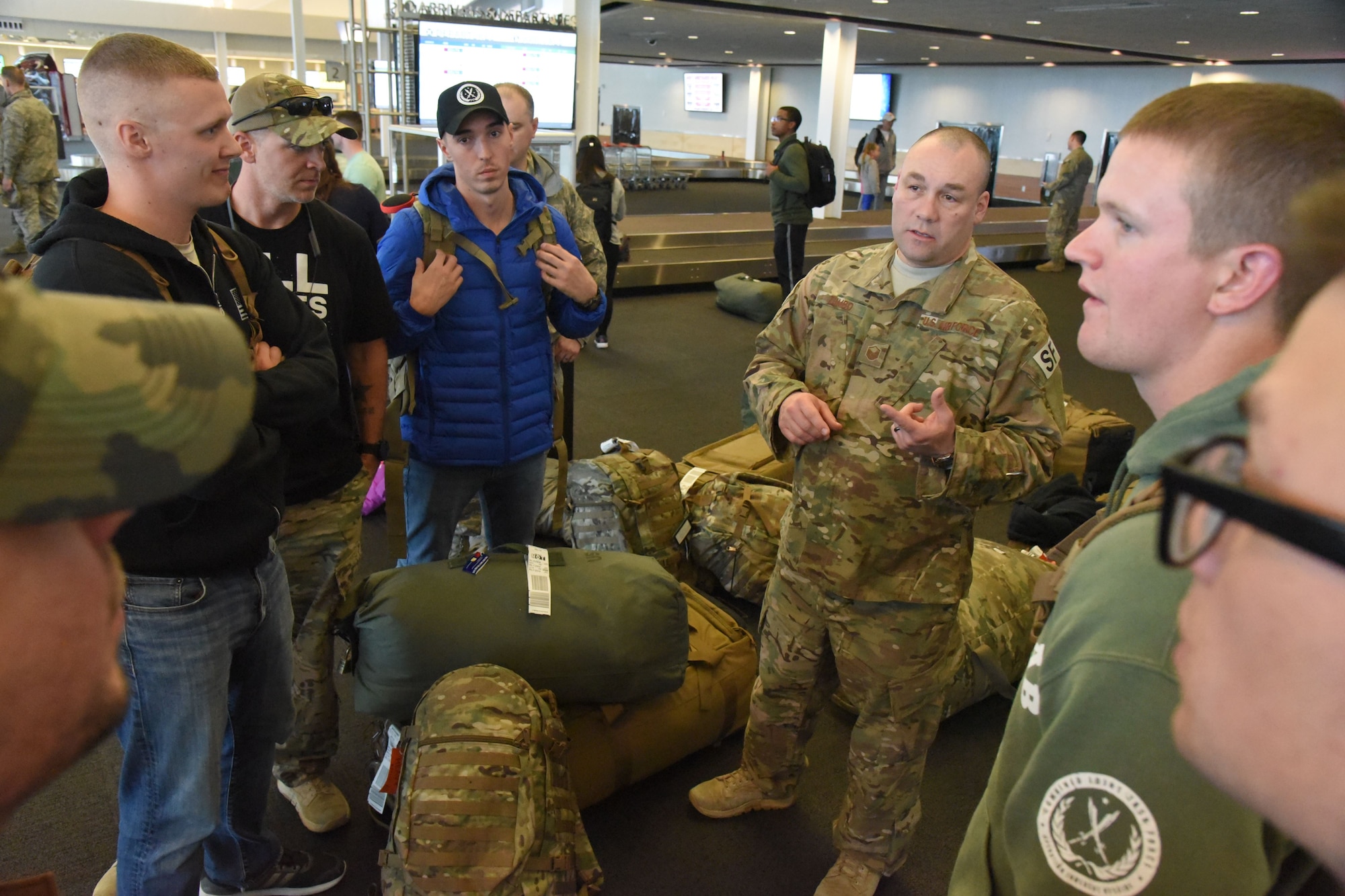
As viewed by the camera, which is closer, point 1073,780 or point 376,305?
point 1073,780

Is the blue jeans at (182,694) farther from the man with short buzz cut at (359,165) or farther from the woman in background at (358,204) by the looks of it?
the man with short buzz cut at (359,165)

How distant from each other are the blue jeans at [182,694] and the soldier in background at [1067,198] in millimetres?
11427

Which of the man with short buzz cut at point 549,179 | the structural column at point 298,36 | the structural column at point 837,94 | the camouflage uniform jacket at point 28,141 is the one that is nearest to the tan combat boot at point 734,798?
the man with short buzz cut at point 549,179

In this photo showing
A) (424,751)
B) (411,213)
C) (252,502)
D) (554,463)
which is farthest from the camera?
(554,463)

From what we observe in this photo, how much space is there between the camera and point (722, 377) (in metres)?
6.39

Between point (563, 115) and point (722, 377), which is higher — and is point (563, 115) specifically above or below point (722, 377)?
above

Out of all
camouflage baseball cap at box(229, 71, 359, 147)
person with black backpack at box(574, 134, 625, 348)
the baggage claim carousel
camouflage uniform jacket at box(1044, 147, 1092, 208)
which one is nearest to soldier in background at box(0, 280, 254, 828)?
camouflage baseball cap at box(229, 71, 359, 147)

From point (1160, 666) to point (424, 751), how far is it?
1.45 meters

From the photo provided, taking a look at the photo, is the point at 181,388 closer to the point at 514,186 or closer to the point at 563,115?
the point at 514,186

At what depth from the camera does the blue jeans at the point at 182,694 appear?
4.82ft

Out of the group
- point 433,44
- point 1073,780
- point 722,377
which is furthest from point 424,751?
point 433,44

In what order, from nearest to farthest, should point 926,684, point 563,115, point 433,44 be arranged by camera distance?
point 926,684 → point 433,44 → point 563,115

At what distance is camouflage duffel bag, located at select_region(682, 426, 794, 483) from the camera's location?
376 cm

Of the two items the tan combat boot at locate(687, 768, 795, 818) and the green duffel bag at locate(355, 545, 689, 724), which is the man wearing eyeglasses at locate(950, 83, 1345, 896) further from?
the tan combat boot at locate(687, 768, 795, 818)
